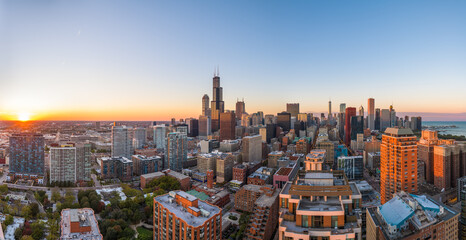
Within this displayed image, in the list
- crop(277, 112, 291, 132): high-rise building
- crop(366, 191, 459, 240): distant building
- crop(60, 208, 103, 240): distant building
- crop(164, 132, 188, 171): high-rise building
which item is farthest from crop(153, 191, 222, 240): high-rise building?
crop(277, 112, 291, 132): high-rise building

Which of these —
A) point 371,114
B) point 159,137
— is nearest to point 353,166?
point 159,137

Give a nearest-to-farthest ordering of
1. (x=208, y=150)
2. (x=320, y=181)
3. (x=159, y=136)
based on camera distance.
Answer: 1. (x=320, y=181)
2. (x=208, y=150)
3. (x=159, y=136)

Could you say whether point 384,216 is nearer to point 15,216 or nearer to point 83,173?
point 15,216

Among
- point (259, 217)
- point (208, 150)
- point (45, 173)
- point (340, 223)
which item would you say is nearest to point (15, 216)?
point (45, 173)

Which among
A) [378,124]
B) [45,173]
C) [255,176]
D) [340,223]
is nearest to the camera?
[340,223]

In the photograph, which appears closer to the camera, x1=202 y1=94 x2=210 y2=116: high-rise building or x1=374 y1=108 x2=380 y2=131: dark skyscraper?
x1=374 y1=108 x2=380 y2=131: dark skyscraper

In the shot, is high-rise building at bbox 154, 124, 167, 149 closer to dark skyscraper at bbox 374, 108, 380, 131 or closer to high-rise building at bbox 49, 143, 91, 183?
high-rise building at bbox 49, 143, 91, 183

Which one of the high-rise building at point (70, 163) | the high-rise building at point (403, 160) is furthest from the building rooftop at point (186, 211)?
the high-rise building at point (70, 163)
